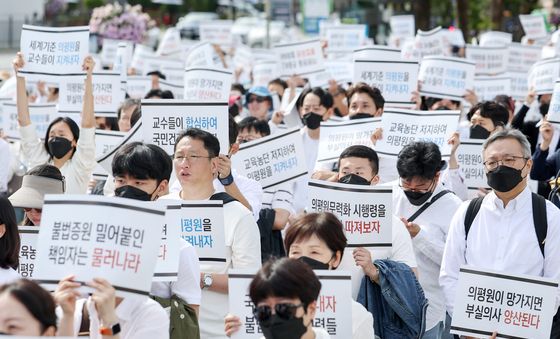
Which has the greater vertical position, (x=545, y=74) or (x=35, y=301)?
(x=35, y=301)

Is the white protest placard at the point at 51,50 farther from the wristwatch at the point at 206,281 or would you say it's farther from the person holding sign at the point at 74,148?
the wristwatch at the point at 206,281

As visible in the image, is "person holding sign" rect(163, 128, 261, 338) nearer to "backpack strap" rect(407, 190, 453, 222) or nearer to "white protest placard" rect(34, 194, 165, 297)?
"backpack strap" rect(407, 190, 453, 222)

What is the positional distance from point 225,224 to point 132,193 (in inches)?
38.7

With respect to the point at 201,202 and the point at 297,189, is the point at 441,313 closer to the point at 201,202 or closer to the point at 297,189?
the point at 201,202

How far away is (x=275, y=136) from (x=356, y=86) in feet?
5.54

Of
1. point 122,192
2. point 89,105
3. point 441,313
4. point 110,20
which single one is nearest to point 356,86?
point 89,105

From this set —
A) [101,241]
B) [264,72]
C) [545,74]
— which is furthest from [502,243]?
[264,72]

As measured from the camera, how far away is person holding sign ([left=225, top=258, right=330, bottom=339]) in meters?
4.49

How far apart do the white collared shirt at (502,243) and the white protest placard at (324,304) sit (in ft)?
3.82

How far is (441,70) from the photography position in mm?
12633

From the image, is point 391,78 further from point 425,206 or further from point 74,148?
→ point 425,206

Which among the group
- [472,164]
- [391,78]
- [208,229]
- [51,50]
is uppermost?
[51,50]

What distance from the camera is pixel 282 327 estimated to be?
448cm

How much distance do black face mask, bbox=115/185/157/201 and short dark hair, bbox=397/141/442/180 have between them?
221cm
